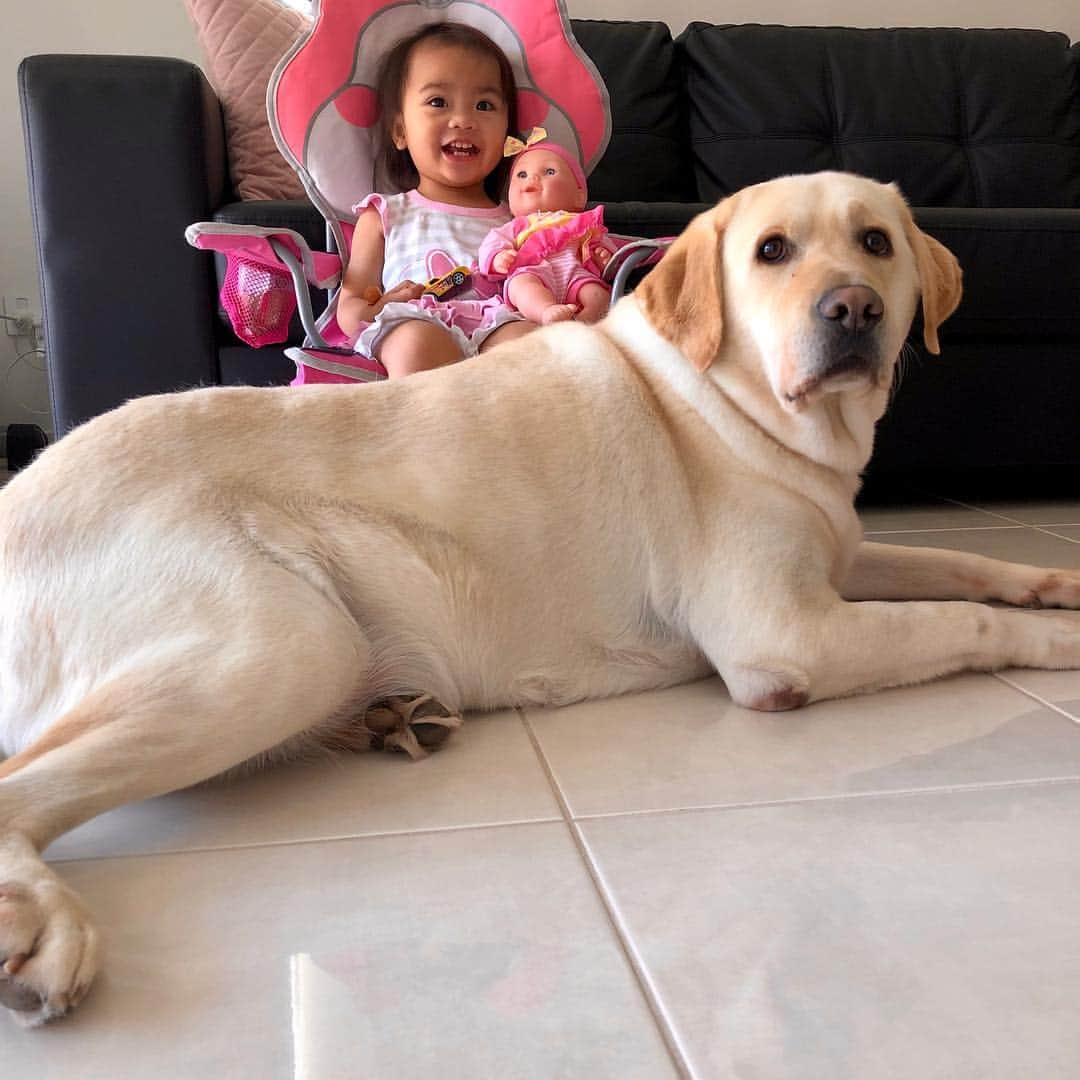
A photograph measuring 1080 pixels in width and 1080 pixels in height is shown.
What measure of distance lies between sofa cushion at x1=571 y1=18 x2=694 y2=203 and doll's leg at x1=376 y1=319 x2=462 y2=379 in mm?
1641

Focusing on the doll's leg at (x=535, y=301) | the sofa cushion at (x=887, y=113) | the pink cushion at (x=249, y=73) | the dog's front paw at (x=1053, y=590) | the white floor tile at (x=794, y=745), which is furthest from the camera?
the sofa cushion at (x=887, y=113)

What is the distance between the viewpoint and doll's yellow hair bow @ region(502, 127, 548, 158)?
264 centimetres

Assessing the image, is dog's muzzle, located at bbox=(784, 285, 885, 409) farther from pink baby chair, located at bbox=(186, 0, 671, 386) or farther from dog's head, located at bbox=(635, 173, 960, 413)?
pink baby chair, located at bbox=(186, 0, 671, 386)

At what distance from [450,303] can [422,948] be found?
177 centimetres

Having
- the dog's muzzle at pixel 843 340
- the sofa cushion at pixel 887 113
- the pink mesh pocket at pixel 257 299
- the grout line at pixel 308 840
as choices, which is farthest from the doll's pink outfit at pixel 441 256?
the sofa cushion at pixel 887 113

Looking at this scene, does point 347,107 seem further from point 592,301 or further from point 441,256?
point 592,301

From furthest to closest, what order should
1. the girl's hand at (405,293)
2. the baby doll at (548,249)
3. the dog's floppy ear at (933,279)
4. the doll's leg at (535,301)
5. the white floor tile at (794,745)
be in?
the girl's hand at (405,293)
the baby doll at (548,249)
the doll's leg at (535,301)
the dog's floppy ear at (933,279)
the white floor tile at (794,745)

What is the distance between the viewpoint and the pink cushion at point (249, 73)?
3137 mm

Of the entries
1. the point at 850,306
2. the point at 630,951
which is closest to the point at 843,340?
the point at 850,306

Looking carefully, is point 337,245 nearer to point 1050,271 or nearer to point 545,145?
point 545,145

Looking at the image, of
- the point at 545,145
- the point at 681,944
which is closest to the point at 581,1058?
the point at 681,944

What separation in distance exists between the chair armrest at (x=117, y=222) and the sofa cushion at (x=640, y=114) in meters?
1.51

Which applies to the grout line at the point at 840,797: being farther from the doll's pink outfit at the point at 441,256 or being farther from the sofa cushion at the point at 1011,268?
the sofa cushion at the point at 1011,268

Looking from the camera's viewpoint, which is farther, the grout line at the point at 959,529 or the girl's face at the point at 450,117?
the grout line at the point at 959,529
